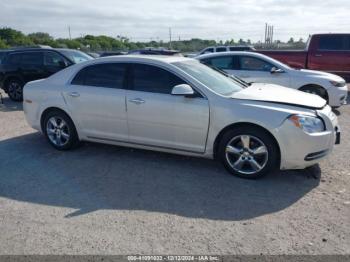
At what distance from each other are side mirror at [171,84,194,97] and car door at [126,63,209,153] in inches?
3.6

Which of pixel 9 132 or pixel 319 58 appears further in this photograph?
pixel 319 58

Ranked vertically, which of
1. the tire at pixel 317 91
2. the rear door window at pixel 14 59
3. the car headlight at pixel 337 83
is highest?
the rear door window at pixel 14 59

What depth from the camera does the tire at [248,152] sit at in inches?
167

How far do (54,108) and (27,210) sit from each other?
232 cm

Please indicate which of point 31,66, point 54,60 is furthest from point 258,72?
point 31,66

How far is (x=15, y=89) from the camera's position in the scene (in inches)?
437

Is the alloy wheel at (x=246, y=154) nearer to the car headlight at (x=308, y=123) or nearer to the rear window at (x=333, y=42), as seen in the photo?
the car headlight at (x=308, y=123)

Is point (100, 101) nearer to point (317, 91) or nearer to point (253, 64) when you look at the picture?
point (253, 64)

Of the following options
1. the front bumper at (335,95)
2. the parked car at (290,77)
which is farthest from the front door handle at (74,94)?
the front bumper at (335,95)

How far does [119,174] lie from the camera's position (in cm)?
466

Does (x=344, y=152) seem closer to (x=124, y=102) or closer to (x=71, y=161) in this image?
(x=124, y=102)

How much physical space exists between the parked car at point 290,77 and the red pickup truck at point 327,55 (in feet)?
11.0

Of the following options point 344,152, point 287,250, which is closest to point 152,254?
point 287,250

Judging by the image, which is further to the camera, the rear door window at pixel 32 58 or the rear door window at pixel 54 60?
the rear door window at pixel 32 58
